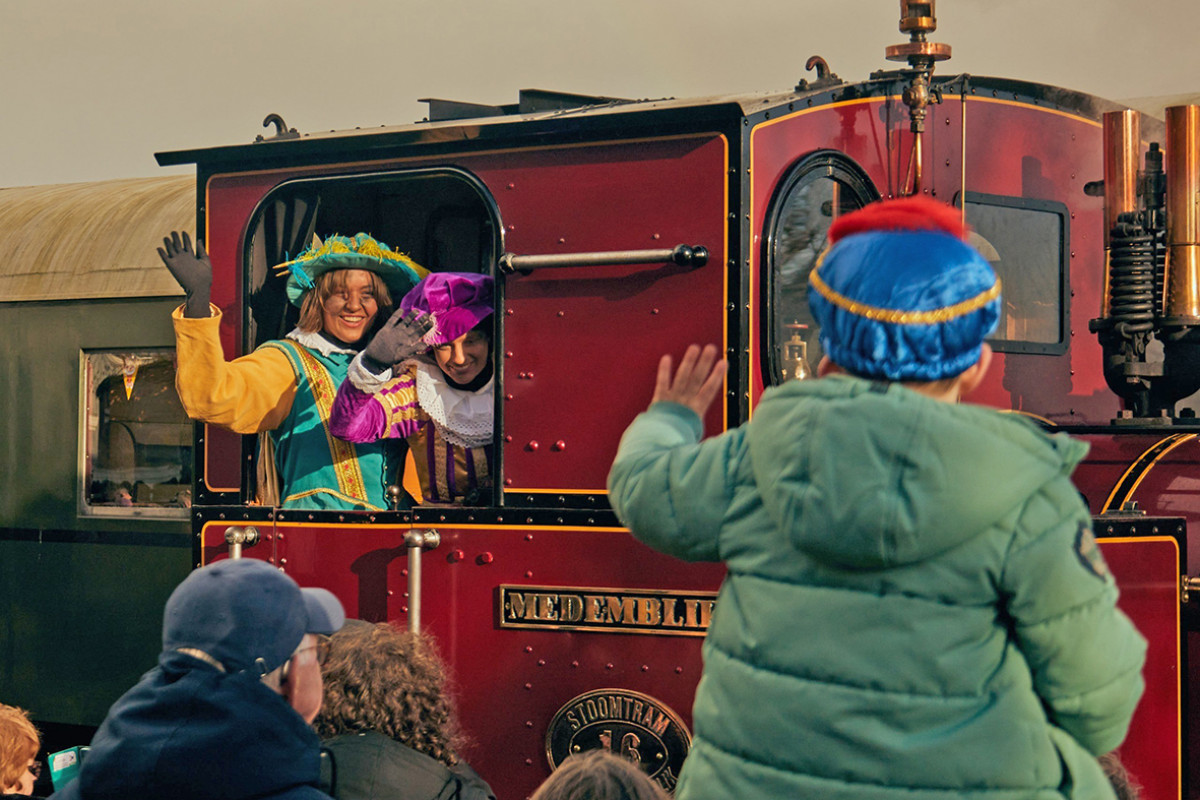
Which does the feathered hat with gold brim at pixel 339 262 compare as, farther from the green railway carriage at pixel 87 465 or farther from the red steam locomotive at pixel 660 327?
the green railway carriage at pixel 87 465

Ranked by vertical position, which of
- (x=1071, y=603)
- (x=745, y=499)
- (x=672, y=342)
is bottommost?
(x=1071, y=603)

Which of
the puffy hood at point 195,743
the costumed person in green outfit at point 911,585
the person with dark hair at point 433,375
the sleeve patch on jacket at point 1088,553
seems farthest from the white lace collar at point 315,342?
the sleeve patch on jacket at point 1088,553

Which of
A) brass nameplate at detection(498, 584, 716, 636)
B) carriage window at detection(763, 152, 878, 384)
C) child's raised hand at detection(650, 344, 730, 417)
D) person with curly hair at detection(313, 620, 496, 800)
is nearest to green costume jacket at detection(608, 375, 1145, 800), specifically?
child's raised hand at detection(650, 344, 730, 417)

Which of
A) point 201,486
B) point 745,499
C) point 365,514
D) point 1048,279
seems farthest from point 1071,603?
point 201,486

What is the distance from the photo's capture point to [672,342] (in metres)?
3.70

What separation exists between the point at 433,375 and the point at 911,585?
297 centimetres

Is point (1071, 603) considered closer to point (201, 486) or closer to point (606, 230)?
point (606, 230)

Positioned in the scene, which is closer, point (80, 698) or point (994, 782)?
point (994, 782)

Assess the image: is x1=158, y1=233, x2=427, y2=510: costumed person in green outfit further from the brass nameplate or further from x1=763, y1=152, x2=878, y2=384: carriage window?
x1=763, y1=152, x2=878, y2=384: carriage window

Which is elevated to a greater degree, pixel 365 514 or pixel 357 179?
pixel 357 179

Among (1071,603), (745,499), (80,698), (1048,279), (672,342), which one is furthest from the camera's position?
(80,698)

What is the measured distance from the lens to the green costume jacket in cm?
151

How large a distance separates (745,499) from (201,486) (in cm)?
327

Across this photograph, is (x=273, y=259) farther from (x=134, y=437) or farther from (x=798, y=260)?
(x=134, y=437)
